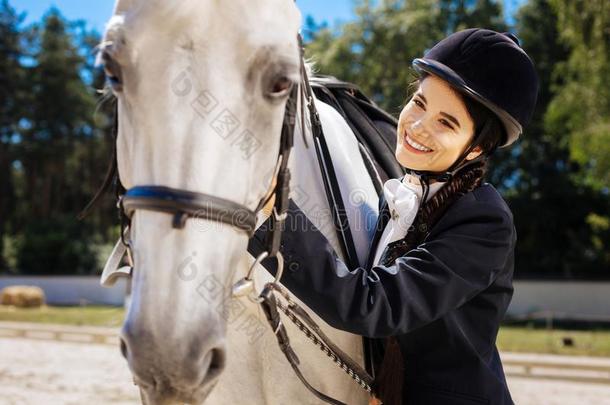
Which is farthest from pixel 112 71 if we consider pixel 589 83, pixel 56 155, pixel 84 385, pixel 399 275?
pixel 56 155

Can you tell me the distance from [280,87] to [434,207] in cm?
64

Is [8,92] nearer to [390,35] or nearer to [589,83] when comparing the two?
[390,35]

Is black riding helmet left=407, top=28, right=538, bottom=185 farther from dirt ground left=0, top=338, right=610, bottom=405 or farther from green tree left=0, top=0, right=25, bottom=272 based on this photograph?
green tree left=0, top=0, right=25, bottom=272

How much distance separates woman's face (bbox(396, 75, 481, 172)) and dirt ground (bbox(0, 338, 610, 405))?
18.5 ft

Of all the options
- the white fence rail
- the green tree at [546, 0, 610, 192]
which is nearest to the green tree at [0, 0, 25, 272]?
the white fence rail

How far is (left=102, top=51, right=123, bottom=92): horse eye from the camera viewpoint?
1.38 meters

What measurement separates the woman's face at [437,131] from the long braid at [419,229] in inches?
2.2

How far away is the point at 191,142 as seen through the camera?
1.30m

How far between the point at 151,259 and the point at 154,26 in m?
0.46

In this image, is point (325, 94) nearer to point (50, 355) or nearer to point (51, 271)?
point (50, 355)

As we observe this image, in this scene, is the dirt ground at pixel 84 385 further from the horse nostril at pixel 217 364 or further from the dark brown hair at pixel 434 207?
the horse nostril at pixel 217 364

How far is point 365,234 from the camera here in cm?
211

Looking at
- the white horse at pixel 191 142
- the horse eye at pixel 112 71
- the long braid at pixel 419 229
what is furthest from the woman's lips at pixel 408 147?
the horse eye at pixel 112 71

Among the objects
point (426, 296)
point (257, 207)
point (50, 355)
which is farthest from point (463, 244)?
point (50, 355)
